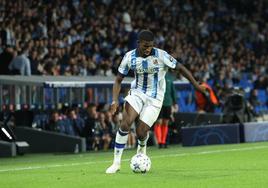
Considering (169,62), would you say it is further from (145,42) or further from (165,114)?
(165,114)

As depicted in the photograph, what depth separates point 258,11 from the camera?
144 feet

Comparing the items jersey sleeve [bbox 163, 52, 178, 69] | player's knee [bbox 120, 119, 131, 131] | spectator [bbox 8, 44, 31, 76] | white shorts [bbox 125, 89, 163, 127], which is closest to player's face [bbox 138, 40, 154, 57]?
jersey sleeve [bbox 163, 52, 178, 69]

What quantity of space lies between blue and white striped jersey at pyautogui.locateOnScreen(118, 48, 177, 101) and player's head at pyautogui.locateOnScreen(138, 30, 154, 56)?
0.12 metres

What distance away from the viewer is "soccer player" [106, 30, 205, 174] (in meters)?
14.5

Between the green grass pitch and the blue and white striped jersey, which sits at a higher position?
the blue and white striped jersey

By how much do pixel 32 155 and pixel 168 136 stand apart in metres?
5.03

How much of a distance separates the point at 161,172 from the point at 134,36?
18.3 meters

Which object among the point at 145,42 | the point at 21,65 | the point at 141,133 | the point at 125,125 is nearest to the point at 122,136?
the point at 125,125

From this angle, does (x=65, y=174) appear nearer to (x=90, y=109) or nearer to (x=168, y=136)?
(x=90, y=109)

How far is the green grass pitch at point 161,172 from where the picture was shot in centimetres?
1260

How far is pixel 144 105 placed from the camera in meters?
14.8

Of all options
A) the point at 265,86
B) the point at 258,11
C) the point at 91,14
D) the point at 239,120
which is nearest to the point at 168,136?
the point at 239,120

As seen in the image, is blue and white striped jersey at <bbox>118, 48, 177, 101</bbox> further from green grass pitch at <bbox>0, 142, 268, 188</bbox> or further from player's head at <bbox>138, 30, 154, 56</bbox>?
green grass pitch at <bbox>0, 142, 268, 188</bbox>

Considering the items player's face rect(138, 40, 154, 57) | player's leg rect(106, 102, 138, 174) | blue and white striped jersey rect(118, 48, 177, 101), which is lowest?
player's leg rect(106, 102, 138, 174)
